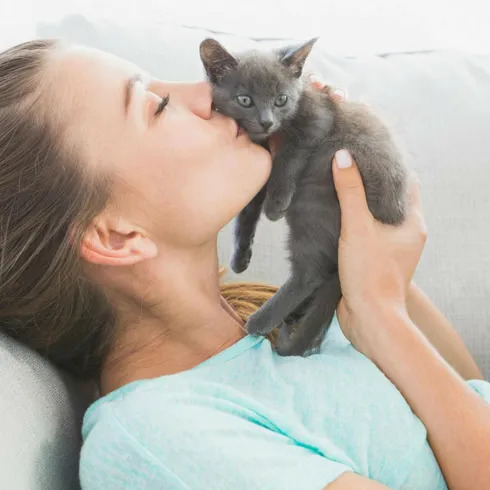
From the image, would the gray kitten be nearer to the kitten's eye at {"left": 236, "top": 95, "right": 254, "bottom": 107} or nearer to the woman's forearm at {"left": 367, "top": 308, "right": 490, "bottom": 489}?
the kitten's eye at {"left": 236, "top": 95, "right": 254, "bottom": 107}

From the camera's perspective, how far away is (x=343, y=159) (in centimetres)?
119

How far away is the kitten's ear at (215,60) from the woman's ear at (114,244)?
1.07ft

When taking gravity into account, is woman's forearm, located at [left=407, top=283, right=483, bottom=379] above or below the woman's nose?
below

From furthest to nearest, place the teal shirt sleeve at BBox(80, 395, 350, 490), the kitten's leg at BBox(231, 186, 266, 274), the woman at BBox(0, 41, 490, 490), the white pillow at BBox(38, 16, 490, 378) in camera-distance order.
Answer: the white pillow at BBox(38, 16, 490, 378) < the kitten's leg at BBox(231, 186, 266, 274) < the woman at BBox(0, 41, 490, 490) < the teal shirt sleeve at BBox(80, 395, 350, 490)

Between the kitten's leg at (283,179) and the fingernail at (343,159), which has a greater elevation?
the fingernail at (343,159)

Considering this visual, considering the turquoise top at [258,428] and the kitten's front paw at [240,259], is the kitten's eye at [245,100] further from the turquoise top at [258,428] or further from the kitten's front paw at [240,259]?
the turquoise top at [258,428]

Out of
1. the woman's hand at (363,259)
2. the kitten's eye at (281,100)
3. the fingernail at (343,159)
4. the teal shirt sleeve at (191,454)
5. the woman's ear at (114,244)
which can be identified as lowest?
the teal shirt sleeve at (191,454)

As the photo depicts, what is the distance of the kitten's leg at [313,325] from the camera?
48.4 inches

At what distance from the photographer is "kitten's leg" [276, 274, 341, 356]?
1.23 meters

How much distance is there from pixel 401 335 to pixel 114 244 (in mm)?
506

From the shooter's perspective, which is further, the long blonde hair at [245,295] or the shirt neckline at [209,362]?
the long blonde hair at [245,295]

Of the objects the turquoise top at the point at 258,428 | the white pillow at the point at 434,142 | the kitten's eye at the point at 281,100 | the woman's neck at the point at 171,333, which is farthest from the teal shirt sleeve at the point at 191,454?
the white pillow at the point at 434,142

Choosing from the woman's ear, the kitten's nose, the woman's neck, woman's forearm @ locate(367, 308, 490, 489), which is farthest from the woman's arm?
the woman's ear

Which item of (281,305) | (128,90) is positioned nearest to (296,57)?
(128,90)
